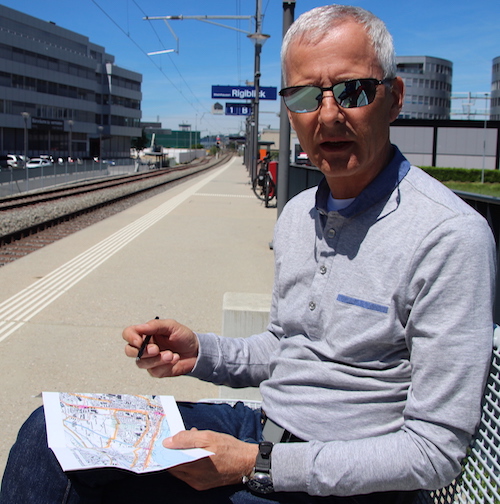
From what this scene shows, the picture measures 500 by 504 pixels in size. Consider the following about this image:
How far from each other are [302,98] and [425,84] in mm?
135286

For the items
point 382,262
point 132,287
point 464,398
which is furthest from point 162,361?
point 132,287

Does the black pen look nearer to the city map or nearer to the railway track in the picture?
the city map

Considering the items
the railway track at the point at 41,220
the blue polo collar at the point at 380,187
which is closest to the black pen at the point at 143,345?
the blue polo collar at the point at 380,187

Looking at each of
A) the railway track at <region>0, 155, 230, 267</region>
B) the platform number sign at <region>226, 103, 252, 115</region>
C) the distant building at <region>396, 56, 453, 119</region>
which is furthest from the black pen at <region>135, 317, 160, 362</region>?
the distant building at <region>396, 56, 453, 119</region>

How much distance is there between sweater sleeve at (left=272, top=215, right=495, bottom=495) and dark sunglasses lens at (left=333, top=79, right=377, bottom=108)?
1.48ft

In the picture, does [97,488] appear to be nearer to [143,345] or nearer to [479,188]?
[143,345]

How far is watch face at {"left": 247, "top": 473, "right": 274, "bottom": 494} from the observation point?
5.10 ft

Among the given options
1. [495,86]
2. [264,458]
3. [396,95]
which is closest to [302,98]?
[396,95]

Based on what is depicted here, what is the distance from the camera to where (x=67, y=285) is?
7168 mm

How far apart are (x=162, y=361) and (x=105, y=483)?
1.62 ft

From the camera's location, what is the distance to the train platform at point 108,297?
14.0 ft

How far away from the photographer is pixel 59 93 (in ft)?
290

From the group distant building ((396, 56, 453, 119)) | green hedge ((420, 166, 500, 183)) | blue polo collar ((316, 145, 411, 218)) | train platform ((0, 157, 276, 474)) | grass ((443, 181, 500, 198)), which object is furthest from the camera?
distant building ((396, 56, 453, 119))

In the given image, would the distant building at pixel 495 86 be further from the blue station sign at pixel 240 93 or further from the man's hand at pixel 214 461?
the man's hand at pixel 214 461
